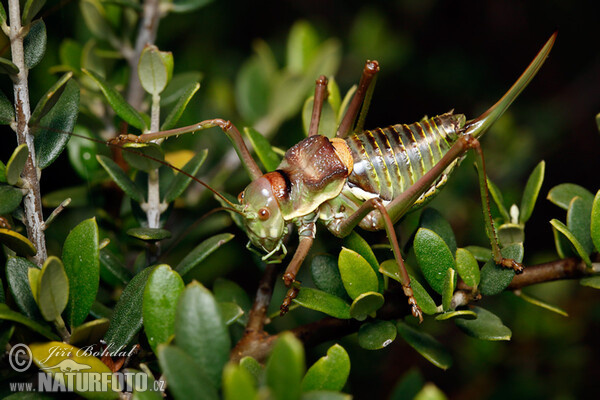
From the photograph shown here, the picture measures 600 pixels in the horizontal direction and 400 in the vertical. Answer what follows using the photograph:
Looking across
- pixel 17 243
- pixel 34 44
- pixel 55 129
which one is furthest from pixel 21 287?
pixel 34 44

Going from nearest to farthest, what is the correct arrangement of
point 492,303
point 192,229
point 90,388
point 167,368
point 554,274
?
point 167,368 → point 90,388 → point 554,274 → point 192,229 → point 492,303

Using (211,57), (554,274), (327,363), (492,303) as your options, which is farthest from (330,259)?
(211,57)

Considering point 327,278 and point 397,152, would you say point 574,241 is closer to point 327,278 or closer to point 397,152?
point 327,278

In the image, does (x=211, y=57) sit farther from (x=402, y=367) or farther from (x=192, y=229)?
(x=402, y=367)

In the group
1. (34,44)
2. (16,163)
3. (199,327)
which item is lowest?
(199,327)

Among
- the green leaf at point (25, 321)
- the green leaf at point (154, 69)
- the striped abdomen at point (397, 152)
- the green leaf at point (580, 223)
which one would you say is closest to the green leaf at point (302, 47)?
the striped abdomen at point (397, 152)

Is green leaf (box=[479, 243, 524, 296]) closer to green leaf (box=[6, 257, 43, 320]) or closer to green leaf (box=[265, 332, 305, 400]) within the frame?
green leaf (box=[265, 332, 305, 400])

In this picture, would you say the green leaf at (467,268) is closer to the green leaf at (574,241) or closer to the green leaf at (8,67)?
the green leaf at (574,241)

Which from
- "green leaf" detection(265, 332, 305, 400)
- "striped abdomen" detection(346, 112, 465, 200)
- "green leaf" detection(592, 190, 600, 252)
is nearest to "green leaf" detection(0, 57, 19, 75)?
"green leaf" detection(265, 332, 305, 400)
